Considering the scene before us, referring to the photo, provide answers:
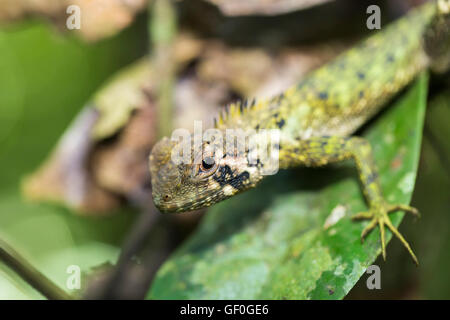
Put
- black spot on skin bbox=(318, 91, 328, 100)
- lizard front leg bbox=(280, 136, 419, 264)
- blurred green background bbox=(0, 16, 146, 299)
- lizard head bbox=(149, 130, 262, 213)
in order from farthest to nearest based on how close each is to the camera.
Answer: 1. blurred green background bbox=(0, 16, 146, 299)
2. black spot on skin bbox=(318, 91, 328, 100)
3. lizard head bbox=(149, 130, 262, 213)
4. lizard front leg bbox=(280, 136, 419, 264)

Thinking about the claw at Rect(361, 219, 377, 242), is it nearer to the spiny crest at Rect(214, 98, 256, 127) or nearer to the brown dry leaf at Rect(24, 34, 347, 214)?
the spiny crest at Rect(214, 98, 256, 127)

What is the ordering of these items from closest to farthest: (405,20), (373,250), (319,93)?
(373,250) < (319,93) < (405,20)

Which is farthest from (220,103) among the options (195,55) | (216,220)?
(216,220)

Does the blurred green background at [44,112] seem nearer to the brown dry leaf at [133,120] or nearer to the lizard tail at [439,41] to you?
the brown dry leaf at [133,120]

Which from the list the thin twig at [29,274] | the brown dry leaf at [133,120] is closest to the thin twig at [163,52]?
the brown dry leaf at [133,120]

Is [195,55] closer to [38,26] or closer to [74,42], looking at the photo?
[74,42]

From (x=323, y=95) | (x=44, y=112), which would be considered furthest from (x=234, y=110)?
(x=44, y=112)
